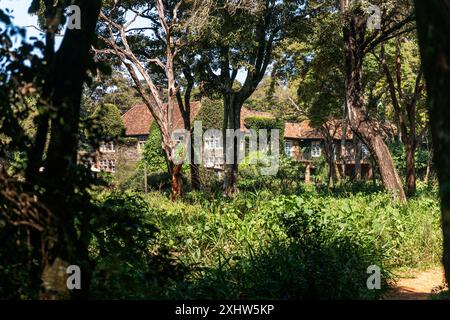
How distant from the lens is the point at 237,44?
21156 millimetres

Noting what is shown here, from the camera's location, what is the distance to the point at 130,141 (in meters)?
49.5

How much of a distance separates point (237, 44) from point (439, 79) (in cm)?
1918

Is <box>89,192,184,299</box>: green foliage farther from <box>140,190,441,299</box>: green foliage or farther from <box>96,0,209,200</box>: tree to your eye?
<box>96,0,209,200</box>: tree

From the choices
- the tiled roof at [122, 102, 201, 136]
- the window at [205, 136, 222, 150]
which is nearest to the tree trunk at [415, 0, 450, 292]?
the tiled roof at [122, 102, 201, 136]

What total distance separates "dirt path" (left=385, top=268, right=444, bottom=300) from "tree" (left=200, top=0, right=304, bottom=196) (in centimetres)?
1261

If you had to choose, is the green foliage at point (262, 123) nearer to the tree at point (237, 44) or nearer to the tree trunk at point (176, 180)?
the tree at point (237, 44)

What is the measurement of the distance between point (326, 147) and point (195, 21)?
2195 centimetres

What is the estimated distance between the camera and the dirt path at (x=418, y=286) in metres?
7.68

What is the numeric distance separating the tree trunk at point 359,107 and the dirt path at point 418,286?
624cm

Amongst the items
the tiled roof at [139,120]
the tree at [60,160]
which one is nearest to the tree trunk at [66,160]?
the tree at [60,160]

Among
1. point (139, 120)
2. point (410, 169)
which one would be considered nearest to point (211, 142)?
point (139, 120)

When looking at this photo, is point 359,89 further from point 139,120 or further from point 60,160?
point 139,120

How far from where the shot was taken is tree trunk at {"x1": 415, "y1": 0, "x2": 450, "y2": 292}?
2385 mm
